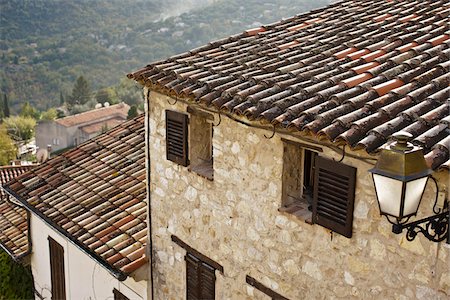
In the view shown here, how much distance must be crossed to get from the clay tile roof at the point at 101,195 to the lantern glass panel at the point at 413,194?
4393mm

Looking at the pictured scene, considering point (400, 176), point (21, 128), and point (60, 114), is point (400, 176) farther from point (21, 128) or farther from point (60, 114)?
point (60, 114)

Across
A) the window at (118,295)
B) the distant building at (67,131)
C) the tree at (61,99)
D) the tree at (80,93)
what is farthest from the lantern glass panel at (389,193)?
the tree at (61,99)

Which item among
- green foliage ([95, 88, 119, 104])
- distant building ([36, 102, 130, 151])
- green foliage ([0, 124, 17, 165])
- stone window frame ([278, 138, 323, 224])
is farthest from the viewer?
green foliage ([95, 88, 119, 104])

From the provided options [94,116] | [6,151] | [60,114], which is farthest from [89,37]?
[6,151]

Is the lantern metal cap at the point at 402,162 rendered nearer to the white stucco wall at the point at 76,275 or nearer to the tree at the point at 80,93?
the white stucco wall at the point at 76,275

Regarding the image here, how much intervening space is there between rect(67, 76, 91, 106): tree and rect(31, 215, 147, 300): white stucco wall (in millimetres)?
74181

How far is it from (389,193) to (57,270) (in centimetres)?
790

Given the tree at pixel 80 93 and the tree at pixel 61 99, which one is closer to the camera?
the tree at pixel 80 93

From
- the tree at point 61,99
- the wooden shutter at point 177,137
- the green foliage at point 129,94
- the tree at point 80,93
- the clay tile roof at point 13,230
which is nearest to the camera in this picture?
the wooden shutter at point 177,137

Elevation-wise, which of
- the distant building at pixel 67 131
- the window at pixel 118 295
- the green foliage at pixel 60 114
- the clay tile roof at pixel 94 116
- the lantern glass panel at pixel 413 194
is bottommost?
the green foliage at pixel 60 114

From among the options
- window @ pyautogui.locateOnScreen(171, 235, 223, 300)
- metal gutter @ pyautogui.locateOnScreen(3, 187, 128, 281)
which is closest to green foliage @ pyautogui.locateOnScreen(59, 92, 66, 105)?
metal gutter @ pyautogui.locateOnScreen(3, 187, 128, 281)

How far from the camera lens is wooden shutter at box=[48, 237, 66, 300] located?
31.7 ft

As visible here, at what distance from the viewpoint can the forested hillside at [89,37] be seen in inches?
3627

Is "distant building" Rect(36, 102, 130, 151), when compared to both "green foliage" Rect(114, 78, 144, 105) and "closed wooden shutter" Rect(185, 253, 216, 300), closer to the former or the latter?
"green foliage" Rect(114, 78, 144, 105)
